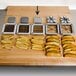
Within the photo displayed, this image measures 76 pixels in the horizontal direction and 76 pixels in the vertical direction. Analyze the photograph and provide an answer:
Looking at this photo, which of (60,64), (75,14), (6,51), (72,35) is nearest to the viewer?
(60,64)

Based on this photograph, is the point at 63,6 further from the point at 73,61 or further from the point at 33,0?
the point at 73,61

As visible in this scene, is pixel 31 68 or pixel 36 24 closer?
pixel 31 68

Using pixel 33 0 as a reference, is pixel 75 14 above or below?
below

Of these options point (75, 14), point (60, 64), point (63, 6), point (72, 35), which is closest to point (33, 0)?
point (63, 6)

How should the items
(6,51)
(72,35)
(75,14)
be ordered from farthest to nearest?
(75,14) → (72,35) → (6,51)

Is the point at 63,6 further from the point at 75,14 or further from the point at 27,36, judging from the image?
the point at 27,36

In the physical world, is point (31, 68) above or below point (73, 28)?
below

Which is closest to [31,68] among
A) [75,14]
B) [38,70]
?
[38,70]

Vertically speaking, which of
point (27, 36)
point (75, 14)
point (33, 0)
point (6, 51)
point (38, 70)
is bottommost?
point (38, 70)

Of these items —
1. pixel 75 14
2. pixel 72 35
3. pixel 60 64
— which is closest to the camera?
pixel 60 64
